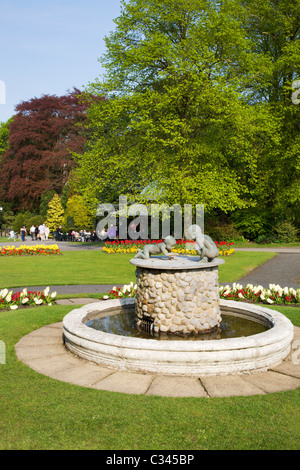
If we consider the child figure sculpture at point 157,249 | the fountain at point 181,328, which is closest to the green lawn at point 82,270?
the fountain at point 181,328

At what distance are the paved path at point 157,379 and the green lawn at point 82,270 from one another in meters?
7.35

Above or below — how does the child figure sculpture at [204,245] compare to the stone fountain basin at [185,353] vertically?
above

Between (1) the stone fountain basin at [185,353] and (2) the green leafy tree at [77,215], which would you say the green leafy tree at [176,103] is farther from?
(1) the stone fountain basin at [185,353]

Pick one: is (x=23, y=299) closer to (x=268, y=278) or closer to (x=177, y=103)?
(x=268, y=278)

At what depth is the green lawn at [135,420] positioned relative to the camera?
354cm

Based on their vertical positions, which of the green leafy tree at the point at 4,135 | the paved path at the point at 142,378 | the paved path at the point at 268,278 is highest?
the green leafy tree at the point at 4,135

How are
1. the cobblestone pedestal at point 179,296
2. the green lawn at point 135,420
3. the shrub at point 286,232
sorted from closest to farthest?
the green lawn at point 135,420 < the cobblestone pedestal at point 179,296 < the shrub at point 286,232

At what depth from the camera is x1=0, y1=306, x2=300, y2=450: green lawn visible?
11.6 feet

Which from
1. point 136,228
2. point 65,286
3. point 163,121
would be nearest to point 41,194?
point 136,228

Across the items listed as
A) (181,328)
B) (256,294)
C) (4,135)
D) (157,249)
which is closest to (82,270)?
(256,294)

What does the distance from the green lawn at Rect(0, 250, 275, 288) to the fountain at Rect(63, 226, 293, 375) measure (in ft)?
18.1

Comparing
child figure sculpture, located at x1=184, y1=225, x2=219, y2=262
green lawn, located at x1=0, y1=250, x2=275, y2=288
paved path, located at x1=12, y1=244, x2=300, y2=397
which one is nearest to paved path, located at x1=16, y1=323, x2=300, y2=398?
paved path, located at x1=12, y1=244, x2=300, y2=397

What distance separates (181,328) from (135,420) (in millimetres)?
2690
